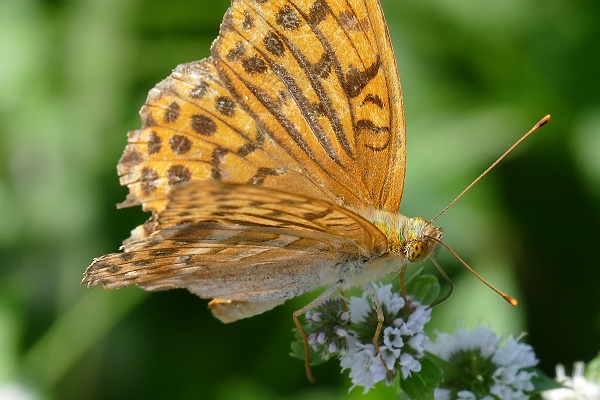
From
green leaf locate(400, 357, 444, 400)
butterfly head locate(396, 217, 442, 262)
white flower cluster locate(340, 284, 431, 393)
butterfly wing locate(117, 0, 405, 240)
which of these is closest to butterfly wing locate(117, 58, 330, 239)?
butterfly wing locate(117, 0, 405, 240)

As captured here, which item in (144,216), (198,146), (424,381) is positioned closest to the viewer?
(424,381)

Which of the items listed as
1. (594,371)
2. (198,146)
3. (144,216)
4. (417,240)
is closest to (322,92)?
(198,146)

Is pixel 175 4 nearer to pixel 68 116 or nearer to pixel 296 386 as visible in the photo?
pixel 68 116

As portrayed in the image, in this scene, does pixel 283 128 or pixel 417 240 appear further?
pixel 283 128

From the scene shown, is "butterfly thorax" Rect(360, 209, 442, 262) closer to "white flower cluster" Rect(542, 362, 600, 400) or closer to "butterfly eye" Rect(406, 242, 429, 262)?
"butterfly eye" Rect(406, 242, 429, 262)

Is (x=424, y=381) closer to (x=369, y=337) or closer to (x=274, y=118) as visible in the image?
(x=369, y=337)

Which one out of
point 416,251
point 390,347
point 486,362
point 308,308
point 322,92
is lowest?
point 486,362
